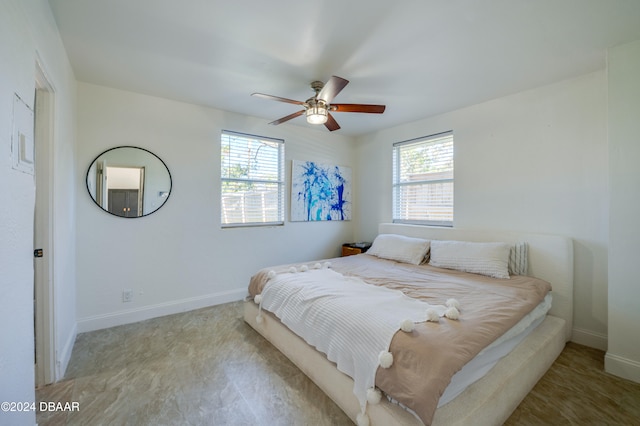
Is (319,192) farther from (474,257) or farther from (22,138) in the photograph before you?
(22,138)

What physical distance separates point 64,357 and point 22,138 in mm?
1861

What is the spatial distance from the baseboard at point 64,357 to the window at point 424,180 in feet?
13.1

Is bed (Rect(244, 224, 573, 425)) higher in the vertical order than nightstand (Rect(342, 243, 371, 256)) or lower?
lower

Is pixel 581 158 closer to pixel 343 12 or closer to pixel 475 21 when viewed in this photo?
pixel 475 21

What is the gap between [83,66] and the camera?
7.76ft

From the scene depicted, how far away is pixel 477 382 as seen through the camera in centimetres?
149

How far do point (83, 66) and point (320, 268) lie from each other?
2.90 m

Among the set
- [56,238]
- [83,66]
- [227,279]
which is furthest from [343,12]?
[227,279]

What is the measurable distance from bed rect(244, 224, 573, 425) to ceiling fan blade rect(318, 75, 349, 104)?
1691 millimetres

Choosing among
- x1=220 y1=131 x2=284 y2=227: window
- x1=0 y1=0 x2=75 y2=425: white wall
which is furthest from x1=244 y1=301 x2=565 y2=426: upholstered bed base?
x1=220 y1=131 x2=284 y2=227: window

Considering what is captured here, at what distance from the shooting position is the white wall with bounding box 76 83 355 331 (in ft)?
8.89

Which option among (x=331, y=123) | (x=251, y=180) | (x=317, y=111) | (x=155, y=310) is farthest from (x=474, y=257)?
(x=155, y=310)

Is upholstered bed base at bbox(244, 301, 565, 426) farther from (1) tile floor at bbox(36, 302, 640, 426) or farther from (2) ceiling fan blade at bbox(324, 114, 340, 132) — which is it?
(2) ceiling fan blade at bbox(324, 114, 340, 132)

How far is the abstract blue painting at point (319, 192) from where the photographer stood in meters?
4.12
